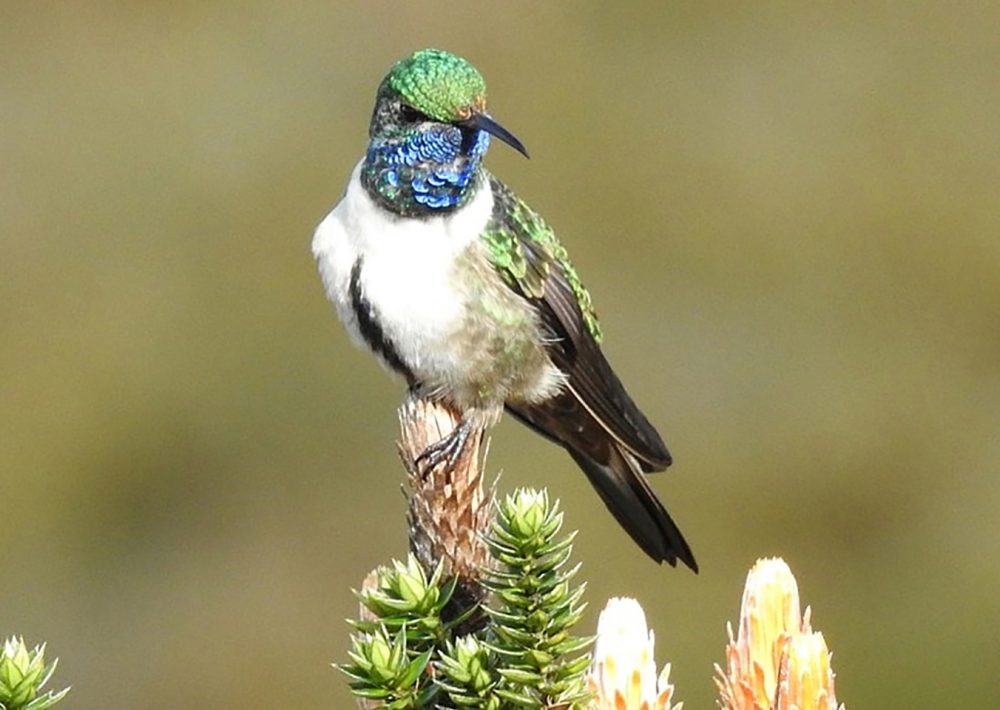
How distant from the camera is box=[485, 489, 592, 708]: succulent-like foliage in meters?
2.44

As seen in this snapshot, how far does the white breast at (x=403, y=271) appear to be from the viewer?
452cm

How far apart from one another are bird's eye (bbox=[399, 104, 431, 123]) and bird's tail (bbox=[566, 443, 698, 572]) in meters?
1.43

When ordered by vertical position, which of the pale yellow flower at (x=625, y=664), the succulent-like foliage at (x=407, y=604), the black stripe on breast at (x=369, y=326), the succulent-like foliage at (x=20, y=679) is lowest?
the succulent-like foliage at (x=20, y=679)

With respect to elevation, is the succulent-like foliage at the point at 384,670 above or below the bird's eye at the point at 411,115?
below

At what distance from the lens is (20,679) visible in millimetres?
2348

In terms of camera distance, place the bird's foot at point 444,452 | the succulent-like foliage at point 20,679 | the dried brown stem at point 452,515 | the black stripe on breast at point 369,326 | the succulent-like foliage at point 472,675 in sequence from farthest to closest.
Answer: the black stripe on breast at point 369,326 → the bird's foot at point 444,452 → the dried brown stem at point 452,515 → the succulent-like foliage at point 472,675 → the succulent-like foliage at point 20,679

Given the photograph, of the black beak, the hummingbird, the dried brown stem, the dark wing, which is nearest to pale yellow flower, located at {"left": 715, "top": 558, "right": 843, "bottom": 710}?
the dried brown stem

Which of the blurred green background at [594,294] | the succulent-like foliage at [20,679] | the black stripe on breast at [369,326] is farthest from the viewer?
the blurred green background at [594,294]

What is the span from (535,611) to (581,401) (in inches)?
111

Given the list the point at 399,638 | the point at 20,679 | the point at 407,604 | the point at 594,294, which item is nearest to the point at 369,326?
the point at 407,604

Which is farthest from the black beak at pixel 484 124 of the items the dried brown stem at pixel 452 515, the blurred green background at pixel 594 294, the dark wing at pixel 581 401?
the blurred green background at pixel 594 294

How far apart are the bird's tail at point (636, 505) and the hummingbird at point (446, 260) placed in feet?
1.40

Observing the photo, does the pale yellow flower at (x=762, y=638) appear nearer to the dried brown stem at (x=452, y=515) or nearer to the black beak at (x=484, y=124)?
the dried brown stem at (x=452, y=515)

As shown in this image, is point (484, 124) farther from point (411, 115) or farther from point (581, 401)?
point (581, 401)
